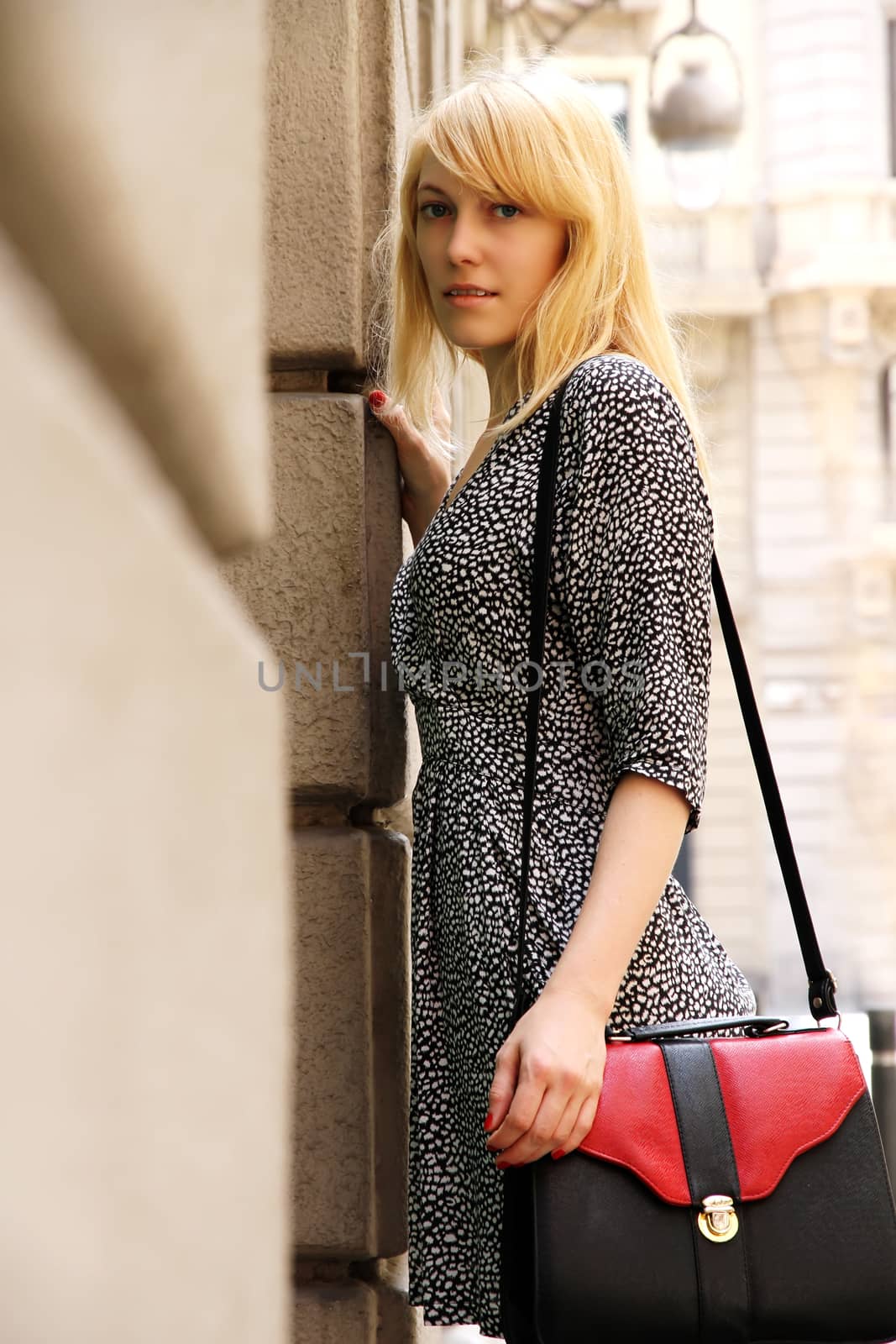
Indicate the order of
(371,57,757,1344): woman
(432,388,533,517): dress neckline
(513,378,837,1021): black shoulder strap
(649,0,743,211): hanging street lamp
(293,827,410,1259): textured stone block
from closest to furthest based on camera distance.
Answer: (371,57,757,1344): woman → (513,378,837,1021): black shoulder strap → (432,388,533,517): dress neckline → (293,827,410,1259): textured stone block → (649,0,743,211): hanging street lamp

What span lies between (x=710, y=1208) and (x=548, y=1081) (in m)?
0.21

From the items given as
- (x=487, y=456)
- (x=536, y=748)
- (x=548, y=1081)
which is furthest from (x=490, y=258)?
(x=548, y=1081)

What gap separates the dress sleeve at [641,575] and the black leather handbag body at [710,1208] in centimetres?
25

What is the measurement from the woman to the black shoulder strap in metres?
0.02

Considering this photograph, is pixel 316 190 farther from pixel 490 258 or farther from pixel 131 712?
pixel 131 712

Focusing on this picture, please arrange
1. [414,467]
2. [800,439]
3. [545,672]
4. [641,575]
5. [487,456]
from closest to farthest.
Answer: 1. [641,575]
2. [545,672]
3. [487,456]
4. [414,467]
5. [800,439]

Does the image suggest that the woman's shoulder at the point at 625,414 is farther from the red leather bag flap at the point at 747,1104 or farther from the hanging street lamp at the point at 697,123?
the hanging street lamp at the point at 697,123

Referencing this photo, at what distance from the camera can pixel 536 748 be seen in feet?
5.33

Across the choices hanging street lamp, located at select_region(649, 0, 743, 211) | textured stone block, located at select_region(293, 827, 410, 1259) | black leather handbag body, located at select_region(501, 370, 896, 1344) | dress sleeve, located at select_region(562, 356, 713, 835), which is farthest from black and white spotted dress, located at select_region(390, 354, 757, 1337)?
hanging street lamp, located at select_region(649, 0, 743, 211)

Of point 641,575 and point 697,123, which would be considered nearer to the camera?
point 641,575

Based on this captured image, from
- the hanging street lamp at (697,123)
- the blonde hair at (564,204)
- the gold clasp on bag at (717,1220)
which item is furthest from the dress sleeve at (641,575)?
the hanging street lamp at (697,123)

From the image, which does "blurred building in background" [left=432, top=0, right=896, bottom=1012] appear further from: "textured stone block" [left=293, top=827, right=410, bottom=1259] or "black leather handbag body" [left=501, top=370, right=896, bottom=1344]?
"black leather handbag body" [left=501, top=370, right=896, bottom=1344]

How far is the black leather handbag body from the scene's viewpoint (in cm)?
140

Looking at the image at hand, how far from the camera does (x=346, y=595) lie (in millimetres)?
2133
